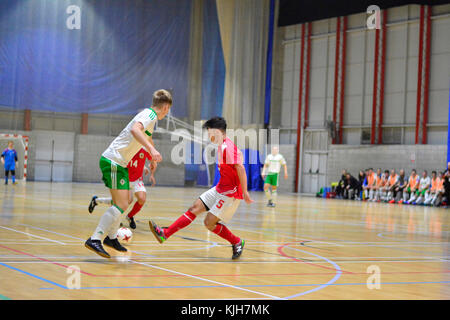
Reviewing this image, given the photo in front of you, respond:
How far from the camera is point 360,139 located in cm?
3672

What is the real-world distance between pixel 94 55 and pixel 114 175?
102 ft

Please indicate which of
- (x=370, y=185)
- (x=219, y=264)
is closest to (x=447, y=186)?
(x=370, y=185)

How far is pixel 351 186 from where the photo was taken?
105 feet

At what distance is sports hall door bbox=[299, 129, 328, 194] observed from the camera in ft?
126

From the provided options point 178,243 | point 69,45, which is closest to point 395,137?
point 69,45

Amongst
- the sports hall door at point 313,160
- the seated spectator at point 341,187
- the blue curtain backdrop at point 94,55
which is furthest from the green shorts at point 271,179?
the blue curtain backdrop at point 94,55

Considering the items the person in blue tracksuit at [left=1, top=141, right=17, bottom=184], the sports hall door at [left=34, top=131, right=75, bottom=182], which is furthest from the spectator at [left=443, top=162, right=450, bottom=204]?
the sports hall door at [left=34, top=131, right=75, bottom=182]

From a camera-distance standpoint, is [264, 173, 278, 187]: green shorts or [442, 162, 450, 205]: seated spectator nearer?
[264, 173, 278, 187]: green shorts

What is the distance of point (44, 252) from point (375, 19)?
104ft

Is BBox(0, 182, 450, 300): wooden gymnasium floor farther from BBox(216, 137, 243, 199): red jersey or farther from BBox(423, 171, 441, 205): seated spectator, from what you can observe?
BBox(423, 171, 441, 205): seated spectator

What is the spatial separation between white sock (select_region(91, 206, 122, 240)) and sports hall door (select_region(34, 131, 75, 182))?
3348 centimetres

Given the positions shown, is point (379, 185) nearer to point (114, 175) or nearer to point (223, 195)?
point (223, 195)

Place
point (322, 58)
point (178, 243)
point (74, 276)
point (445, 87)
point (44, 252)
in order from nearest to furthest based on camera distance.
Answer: point (74, 276) → point (44, 252) → point (178, 243) → point (445, 87) → point (322, 58)

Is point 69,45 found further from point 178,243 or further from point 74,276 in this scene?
point 74,276
